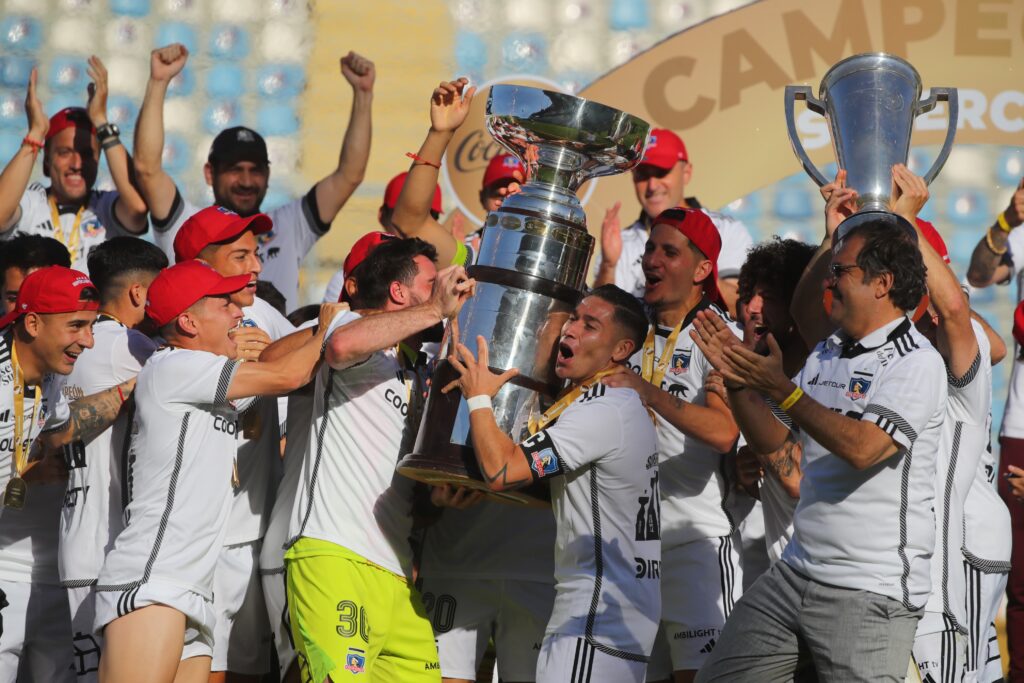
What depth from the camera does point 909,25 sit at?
824 cm

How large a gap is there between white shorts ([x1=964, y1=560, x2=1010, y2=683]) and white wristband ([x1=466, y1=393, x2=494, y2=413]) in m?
2.14

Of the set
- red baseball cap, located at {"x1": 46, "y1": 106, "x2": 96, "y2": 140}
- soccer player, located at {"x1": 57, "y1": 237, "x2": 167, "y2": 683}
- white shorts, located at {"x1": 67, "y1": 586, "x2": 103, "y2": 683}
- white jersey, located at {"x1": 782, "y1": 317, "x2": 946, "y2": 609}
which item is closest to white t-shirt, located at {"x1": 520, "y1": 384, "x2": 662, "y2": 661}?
white jersey, located at {"x1": 782, "y1": 317, "x2": 946, "y2": 609}

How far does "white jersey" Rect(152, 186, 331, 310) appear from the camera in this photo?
707cm

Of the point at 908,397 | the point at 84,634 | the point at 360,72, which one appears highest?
the point at 360,72

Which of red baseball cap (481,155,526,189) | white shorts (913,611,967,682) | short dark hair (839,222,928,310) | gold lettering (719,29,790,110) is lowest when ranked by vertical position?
white shorts (913,611,967,682)

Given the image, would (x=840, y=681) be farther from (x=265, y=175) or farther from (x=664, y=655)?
(x=265, y=175)

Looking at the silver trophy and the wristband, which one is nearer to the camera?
the wristband

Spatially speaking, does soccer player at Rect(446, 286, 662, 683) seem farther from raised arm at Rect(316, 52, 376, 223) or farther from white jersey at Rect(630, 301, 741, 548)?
raised arm at Rect(316, 52, 376, 223)

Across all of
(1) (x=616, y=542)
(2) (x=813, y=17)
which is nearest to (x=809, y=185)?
(2) (x=813, y=17)

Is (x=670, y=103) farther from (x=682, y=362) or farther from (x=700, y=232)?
(x=682, y=362)

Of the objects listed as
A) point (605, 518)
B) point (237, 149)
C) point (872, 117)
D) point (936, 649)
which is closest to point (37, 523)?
point (237, 149)

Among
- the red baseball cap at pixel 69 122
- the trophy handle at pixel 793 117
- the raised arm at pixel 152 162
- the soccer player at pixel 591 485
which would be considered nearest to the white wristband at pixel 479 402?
the soccer player at pixel 591 485

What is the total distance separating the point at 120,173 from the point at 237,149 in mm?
640

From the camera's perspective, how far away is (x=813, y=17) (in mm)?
8312
